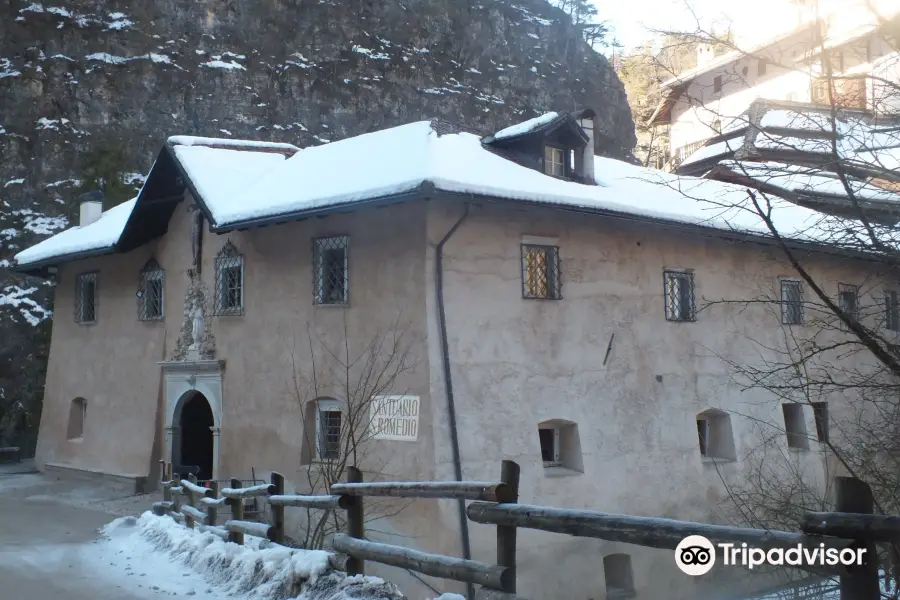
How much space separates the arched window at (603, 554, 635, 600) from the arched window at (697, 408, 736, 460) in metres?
2.88

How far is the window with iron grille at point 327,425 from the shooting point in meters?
13.0

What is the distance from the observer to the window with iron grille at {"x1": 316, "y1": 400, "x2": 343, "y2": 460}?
12977 mm

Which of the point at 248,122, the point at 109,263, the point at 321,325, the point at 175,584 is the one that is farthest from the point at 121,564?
the point at 248,122

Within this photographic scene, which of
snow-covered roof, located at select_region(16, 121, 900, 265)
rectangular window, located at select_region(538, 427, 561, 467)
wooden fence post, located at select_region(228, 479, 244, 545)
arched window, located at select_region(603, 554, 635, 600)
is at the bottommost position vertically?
arched window, located at select_region(603, 554, 635, 600)

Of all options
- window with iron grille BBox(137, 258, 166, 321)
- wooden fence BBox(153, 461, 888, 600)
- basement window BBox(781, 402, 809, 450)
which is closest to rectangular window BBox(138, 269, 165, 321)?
window with iron grille BBox(137, 258, 166, 321)

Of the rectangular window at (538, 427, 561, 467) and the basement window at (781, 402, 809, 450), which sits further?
the basement window at (781, 402, 809, 450)

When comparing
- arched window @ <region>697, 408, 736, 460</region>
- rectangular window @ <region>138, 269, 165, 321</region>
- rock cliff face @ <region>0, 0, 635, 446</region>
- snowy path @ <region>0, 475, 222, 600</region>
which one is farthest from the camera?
rock cliff face @ <region>0, 0, 635, 446</region>

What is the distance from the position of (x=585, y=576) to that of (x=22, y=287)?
22.0 metres

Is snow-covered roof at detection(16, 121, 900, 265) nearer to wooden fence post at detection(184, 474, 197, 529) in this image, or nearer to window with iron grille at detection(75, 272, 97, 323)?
window with iron grille at detection(75, 272, 97, 323)

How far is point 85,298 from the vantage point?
739 inches

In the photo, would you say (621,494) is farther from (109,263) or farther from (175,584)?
(109,263)

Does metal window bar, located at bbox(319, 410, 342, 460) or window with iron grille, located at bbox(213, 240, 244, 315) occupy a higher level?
window with iron grille, located at bbox(213, 240, 244, 315)

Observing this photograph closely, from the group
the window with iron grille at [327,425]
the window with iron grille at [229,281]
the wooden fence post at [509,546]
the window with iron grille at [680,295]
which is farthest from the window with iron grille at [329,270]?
the wooden fence post at [509,546]

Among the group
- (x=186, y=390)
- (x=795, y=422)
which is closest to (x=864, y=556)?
(x=186, y=390)
